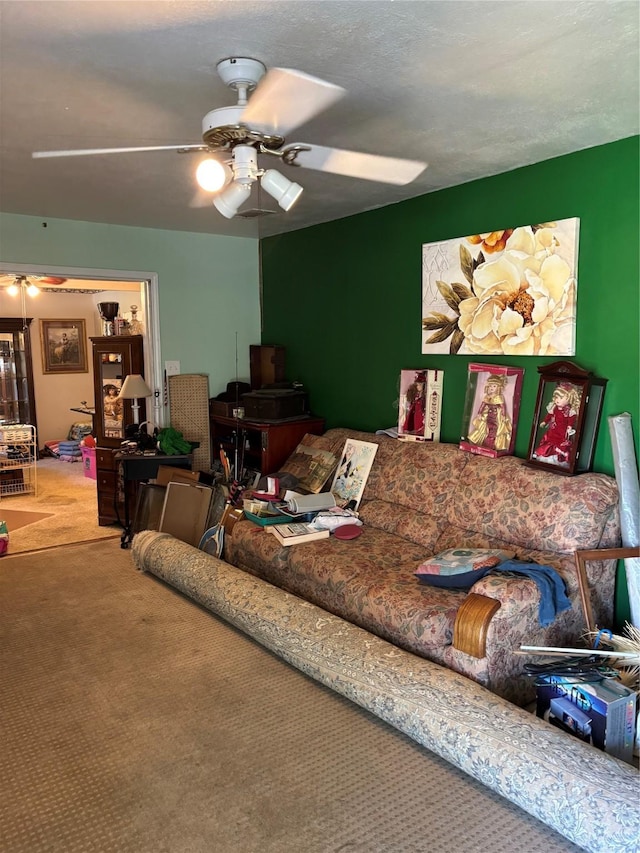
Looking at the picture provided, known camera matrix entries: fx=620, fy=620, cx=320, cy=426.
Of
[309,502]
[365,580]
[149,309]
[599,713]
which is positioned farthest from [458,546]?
[149,309]

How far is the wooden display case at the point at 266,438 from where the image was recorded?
4680 mm

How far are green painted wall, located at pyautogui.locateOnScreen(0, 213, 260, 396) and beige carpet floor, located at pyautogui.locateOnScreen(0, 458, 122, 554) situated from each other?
5.25ft

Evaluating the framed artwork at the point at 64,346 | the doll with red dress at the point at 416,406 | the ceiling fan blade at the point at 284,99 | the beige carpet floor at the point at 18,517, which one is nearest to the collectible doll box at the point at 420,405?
the doll with red dress at the point at 416,406

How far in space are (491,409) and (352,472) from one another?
3.40 feet

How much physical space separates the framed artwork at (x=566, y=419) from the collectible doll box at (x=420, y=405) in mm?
780

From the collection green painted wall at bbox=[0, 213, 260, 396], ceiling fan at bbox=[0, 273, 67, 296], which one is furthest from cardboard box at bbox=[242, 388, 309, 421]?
ceiling fan at bbox=[0, 273, 67, 296]

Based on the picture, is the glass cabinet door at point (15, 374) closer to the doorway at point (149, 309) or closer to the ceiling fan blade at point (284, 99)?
the doorway at point (149, 309)

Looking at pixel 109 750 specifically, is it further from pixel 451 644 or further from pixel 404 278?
pixel 404 278

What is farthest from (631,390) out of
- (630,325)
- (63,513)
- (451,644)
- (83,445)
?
(83,445)

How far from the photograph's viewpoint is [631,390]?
9.56 feet

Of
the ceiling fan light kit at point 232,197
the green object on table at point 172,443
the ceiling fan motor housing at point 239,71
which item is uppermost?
the ceiling fan motor housing at point 239,71

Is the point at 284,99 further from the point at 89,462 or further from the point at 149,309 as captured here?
the point at 89,462

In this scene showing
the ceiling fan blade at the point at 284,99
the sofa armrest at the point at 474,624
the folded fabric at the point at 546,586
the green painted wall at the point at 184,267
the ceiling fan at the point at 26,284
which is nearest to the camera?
the ceiling fan blade at the point at 284,99

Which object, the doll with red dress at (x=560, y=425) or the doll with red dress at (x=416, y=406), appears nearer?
the doll with red dress at (x=560, y=425)
